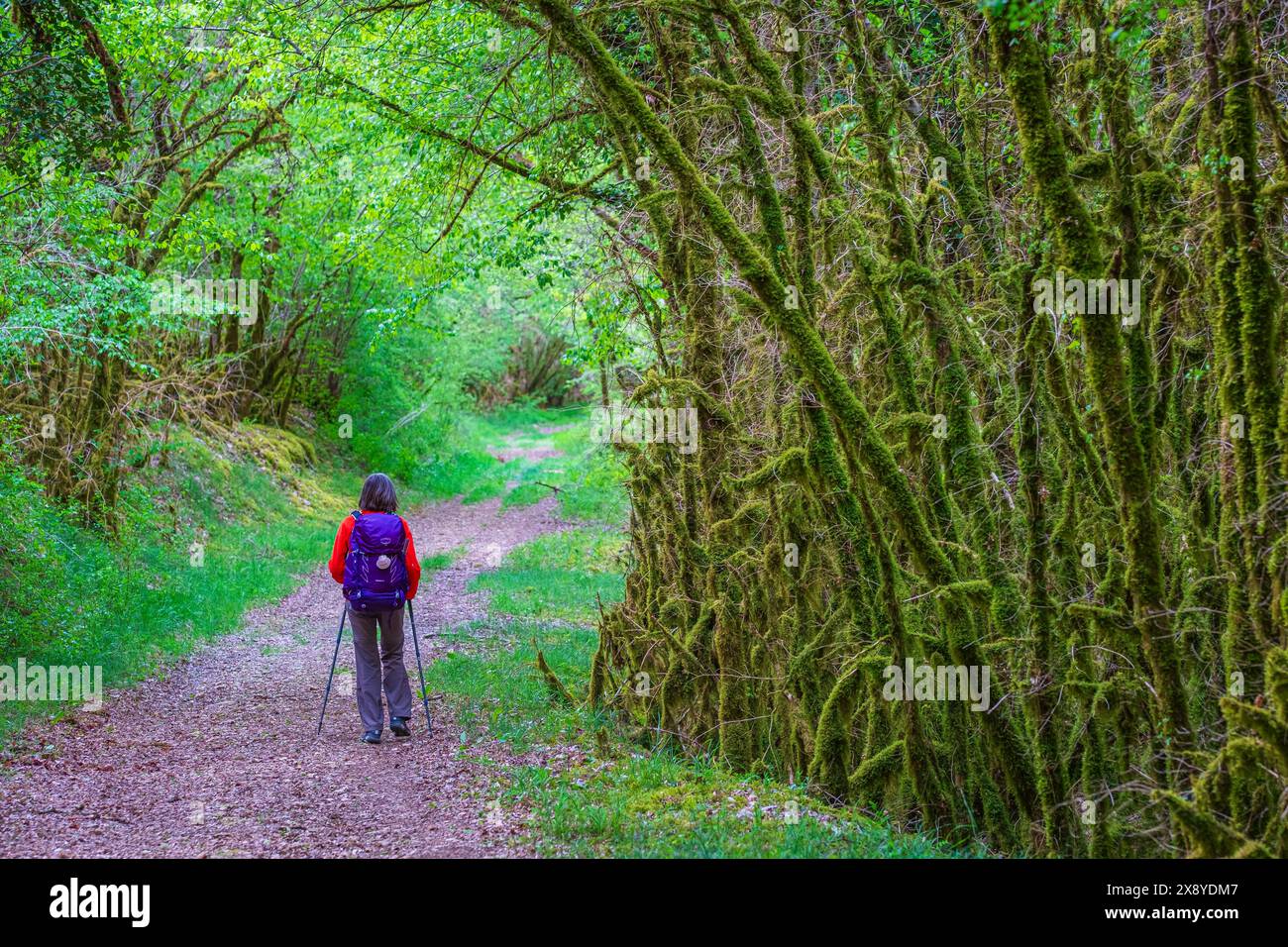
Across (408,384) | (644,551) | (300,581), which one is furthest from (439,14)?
(408,384)

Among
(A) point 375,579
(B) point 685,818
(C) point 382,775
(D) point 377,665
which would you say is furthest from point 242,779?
(B) point 685,818

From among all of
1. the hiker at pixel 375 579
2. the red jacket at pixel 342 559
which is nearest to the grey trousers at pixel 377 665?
the hiker at pixel 375 579

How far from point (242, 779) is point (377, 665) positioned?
4.36 feet

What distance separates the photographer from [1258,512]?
459cm

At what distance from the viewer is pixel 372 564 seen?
7.79 meters

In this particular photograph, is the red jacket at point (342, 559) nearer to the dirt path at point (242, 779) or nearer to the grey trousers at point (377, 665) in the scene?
the grey trousers at point (377, 665)

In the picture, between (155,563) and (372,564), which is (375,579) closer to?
(372,564)

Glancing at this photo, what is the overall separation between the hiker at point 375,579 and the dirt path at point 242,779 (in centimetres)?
55

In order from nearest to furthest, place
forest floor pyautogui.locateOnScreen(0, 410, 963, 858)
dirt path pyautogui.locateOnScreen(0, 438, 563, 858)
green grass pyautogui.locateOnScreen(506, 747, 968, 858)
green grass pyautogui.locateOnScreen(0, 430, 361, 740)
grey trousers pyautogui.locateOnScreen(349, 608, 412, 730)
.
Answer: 1. green grass pyautogui.locateOnScreen(506, 747, 968, 858)
2. forest floor pyautogui.locateOnScreen(0, 410, 963, 858)
3. dirt path pyautogui.locateOnScreen(0, 438, 563, 858)
4. grey trousers pyautogui.locateOnScreen(349, 608, 412, 730)
5. green grass pyautogui.locateOnScreen(0, 430, 361, 740)

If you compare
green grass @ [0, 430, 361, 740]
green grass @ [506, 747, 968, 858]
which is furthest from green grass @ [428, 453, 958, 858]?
green grass @ [0, 430, 361, 740]

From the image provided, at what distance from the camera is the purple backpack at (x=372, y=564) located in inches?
306

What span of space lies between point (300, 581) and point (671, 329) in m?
8.66

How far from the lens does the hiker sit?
779cm

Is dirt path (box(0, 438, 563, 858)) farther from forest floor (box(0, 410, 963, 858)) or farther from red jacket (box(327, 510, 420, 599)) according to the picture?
red jacket (box(327, 510, 420, 599))
